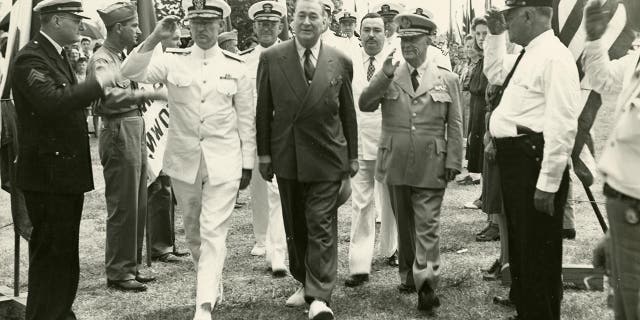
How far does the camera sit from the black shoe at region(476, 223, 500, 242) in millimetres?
8969

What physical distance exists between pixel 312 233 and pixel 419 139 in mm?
1170

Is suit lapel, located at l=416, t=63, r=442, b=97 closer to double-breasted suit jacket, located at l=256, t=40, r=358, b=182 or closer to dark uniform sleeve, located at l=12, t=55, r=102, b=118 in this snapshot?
double-breasted suit jacket, located at l=256, t=40, r=358, b=182

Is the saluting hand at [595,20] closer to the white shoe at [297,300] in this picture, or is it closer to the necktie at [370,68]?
the white shoe at [297,300]

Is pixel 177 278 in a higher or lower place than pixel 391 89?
lower

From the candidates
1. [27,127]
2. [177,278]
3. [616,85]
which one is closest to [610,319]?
[616,85]

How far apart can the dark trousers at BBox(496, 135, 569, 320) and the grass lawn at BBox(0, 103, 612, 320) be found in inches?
36.6

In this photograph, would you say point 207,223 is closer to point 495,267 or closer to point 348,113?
point 348,113

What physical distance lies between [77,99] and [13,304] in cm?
197

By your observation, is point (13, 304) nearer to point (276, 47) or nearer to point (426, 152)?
point (276, 47)

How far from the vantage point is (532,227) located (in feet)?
16.9

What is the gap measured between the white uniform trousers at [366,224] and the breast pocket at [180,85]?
2102 mm

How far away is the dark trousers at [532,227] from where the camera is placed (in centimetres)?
509

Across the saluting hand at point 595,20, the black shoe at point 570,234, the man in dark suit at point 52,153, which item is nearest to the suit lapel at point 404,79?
the saluting hand at point 595,20

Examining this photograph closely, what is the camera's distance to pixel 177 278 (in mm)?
7621
